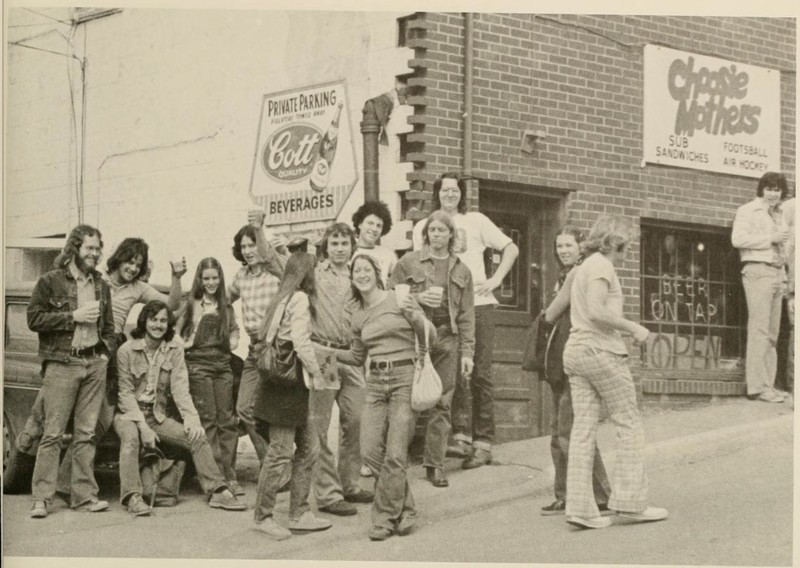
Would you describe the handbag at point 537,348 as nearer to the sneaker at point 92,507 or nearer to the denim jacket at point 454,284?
the denim jacket at point 454,284

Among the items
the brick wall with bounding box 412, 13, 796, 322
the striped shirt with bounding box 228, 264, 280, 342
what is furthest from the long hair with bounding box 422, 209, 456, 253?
the striped shirt with bounding box 228, 264, 280, 342

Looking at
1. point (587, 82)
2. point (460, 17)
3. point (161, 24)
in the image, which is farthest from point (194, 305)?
point (587, 82)

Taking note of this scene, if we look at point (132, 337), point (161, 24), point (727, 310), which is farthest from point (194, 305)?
point (727, 310)

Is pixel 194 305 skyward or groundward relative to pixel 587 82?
groundward

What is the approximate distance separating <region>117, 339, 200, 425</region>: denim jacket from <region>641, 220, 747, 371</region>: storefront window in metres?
3.33

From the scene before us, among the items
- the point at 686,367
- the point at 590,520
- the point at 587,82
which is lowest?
the point at 590,520

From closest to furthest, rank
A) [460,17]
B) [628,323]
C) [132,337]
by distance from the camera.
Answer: [628,323] → [132,337] → [460,17]

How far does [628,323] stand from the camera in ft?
21.3

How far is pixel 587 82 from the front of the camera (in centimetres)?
835

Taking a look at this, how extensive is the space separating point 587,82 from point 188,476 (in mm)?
3775

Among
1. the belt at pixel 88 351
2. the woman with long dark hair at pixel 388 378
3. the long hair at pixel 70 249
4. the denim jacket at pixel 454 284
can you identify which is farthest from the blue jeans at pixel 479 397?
the long hair at pixel 70 249

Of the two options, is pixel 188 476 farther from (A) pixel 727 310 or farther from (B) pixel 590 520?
(A) pixel 727 310

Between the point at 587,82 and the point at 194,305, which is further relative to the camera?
the point at 587,82

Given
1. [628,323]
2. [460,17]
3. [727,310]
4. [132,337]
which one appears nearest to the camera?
[628,323]
